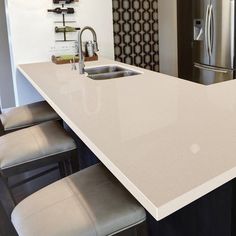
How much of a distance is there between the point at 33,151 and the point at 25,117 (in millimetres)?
756

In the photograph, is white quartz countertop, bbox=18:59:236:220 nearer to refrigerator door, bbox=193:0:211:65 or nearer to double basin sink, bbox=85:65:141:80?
double basin sink, bbox=85:65:141:80

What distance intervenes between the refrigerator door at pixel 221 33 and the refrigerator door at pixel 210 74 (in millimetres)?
66

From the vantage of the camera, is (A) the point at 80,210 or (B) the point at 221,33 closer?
(A) the point at 80,210

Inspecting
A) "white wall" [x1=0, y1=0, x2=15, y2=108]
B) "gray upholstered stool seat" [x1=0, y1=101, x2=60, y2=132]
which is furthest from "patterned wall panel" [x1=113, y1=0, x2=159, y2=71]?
"gray upholstered stool seat" [x1=0, y1=101, x2=60, y2=132]

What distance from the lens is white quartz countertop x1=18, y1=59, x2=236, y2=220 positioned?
2.91 feet

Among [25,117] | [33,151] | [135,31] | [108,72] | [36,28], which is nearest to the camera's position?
[33,151]

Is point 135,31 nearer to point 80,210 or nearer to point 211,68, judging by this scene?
point 211,68

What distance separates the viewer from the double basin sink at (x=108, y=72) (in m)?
2.75

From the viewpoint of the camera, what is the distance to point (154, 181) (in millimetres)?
897

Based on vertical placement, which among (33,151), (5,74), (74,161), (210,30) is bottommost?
(74,161)

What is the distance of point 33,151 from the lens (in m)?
1.76

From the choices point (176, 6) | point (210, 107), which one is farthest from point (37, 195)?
point (176, 6)

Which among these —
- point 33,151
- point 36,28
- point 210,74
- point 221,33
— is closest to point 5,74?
point 36,28

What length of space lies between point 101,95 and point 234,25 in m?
2.30
